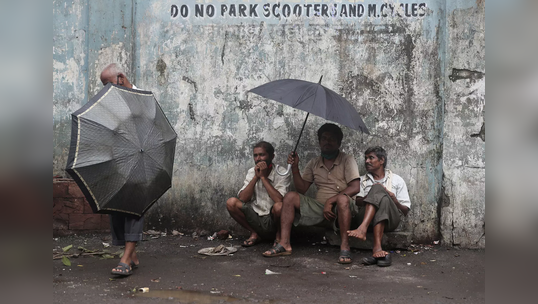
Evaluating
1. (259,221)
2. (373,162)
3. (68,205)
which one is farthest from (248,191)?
(68,205)

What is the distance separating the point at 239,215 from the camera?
5.20m

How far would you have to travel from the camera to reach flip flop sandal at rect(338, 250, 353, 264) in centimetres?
471

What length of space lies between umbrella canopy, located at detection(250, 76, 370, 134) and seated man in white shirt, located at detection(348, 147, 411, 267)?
51 centimetres

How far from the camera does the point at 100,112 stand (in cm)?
376

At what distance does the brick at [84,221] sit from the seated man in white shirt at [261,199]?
1574mm

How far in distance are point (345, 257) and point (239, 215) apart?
1.19 metres

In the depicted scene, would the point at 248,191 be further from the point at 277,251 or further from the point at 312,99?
the point at 312,99

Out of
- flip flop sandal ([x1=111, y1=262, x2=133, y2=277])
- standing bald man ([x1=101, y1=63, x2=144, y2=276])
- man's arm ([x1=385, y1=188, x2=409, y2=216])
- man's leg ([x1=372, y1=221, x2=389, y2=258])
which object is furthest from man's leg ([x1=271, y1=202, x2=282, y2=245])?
flip flop sandal ([x1=111, y1=262, x2=133, y2=277])

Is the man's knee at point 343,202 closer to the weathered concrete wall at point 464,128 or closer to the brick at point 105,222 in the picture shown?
the weathered concrete wall at point 464,128

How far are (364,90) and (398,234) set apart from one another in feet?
5.34

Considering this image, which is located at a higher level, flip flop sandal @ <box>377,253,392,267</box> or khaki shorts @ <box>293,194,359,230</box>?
khaki shorts @ <box>293,194,359,230</box>

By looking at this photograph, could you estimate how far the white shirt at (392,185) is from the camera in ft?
16.3

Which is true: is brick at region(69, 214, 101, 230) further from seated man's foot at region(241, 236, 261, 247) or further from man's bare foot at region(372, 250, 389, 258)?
man's bare foot at region(372, 250, 389, 258)

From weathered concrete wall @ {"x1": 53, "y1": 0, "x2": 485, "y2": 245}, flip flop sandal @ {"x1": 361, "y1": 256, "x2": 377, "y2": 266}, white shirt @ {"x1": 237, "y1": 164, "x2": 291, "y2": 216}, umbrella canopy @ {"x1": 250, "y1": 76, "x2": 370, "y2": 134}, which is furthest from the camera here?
weathered concrete wall @ {"x1": 53, "y1": 0, "x2": 485, "y2": 245}
